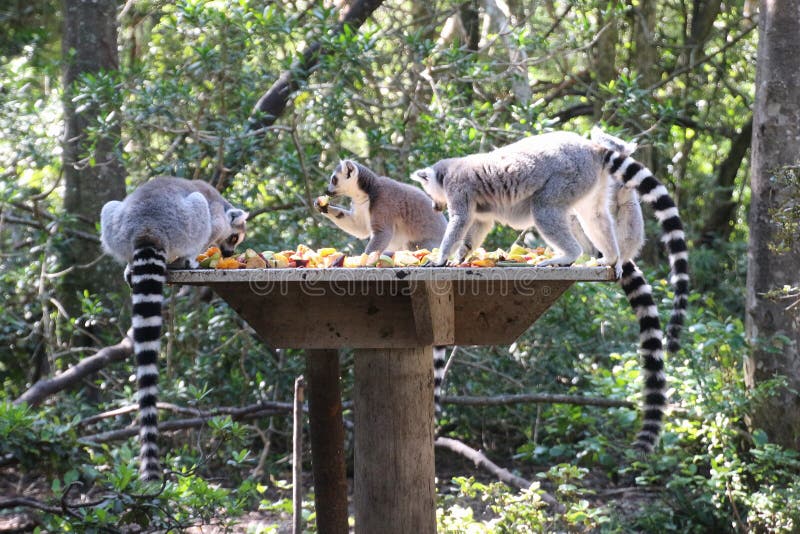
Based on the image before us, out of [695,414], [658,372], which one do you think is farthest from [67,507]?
[695,414]

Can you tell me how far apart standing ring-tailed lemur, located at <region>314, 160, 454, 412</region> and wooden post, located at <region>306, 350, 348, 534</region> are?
118 cm

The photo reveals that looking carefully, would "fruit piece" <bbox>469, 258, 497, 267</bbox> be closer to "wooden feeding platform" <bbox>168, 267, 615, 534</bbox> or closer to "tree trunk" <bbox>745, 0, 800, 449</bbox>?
"wooden feeding platform" <bbox>168, 267, 615, 534</bbox>

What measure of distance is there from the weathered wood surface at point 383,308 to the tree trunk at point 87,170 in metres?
4.35

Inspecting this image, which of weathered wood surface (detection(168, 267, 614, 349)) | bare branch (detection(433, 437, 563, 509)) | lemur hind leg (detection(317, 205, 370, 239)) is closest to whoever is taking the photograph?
weathered wood surface (detection(168, 267, 614, 349))

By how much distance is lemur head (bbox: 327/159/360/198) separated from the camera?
523cm

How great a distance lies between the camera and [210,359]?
23.3ft

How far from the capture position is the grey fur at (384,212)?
17.4ft

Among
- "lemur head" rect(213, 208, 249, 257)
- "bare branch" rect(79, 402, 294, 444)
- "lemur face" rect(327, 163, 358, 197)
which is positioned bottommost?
"bare branch" rect(79, 402, 294, 444)

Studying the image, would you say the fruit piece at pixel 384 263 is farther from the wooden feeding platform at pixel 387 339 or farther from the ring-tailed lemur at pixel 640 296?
the ring-tailed lemur at pixel 640 296

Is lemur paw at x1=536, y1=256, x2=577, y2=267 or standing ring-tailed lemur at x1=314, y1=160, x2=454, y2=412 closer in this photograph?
lemur paw at x1=536, y1=256, x2=577, y2=267

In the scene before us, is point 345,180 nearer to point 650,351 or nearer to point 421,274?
point 650,351

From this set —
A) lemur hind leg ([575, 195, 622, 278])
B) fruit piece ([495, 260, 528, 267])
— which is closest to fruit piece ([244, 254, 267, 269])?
fruit piece ([495, 260, 528, 267])

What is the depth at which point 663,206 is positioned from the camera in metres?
3.98

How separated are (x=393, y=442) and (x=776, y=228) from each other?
3.51 meters
